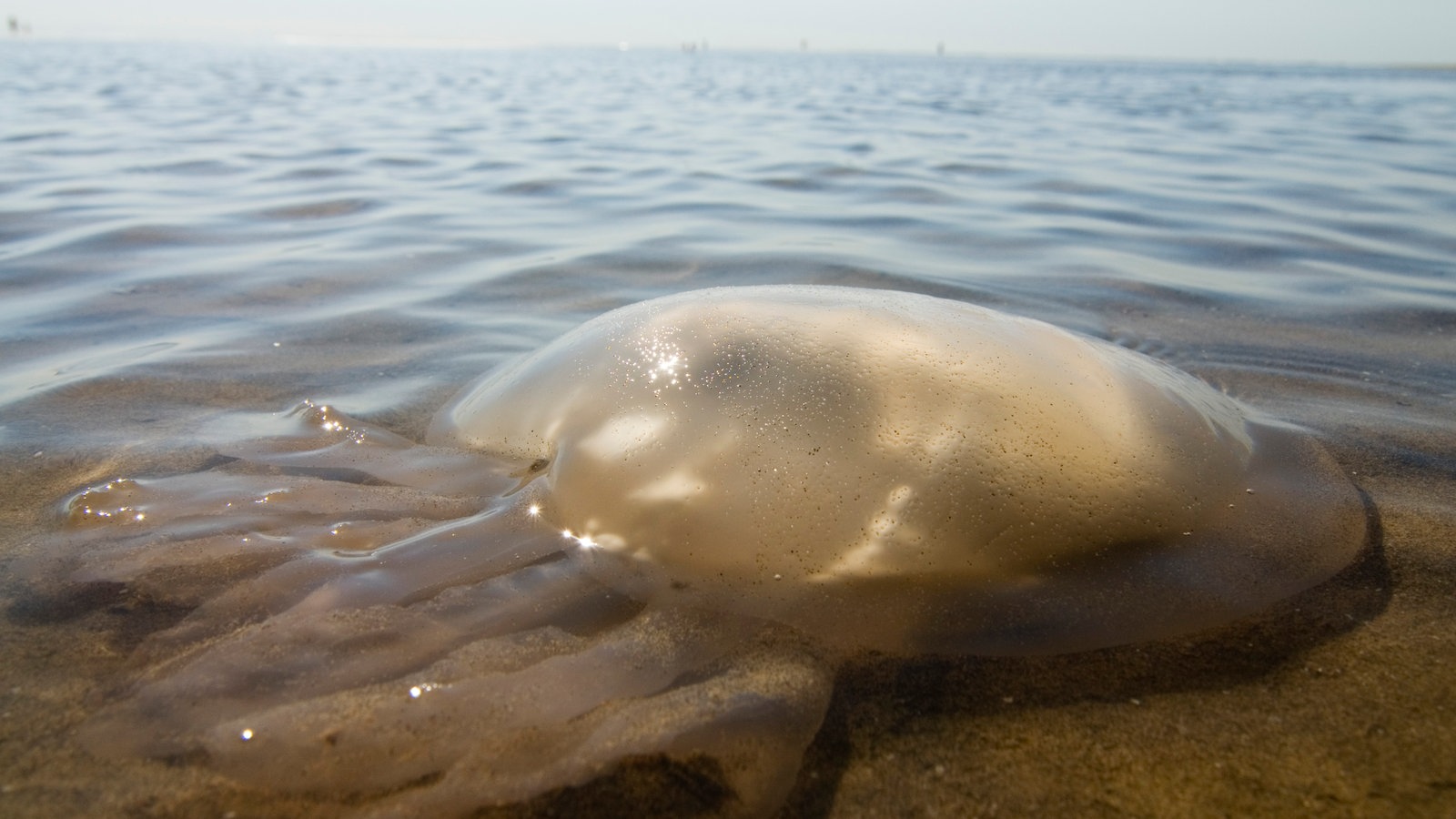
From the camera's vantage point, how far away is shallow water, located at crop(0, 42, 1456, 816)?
1.17 meters

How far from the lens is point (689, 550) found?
4.87 feet

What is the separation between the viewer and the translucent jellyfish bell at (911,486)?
4.67 ft

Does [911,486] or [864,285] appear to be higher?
[911,486]

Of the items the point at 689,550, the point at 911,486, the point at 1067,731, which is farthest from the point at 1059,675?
the point at 689,550

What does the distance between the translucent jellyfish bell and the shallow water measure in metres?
0.10

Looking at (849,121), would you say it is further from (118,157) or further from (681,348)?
(681,348)

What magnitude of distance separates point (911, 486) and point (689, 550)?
0.36m

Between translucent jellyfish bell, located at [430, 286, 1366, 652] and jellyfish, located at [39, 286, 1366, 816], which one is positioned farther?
translucent jellyfish bell, located at [430, 286, 1366, 652]

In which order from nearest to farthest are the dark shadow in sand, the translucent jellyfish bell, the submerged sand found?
the submerged sand → the dark shadow in sand → the translucent jellyfish bell

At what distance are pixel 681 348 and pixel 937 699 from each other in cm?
78

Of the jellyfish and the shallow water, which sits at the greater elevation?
the jellyfish

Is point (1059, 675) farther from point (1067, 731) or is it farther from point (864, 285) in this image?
point (864, 285)

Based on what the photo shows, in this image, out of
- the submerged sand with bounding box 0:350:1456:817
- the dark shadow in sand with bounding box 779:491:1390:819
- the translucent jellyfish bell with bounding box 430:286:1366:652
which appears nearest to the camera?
the submerged sand with bounding box 0:350:1456:817

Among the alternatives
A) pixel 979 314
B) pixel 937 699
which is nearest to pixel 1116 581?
pixel 937 699
